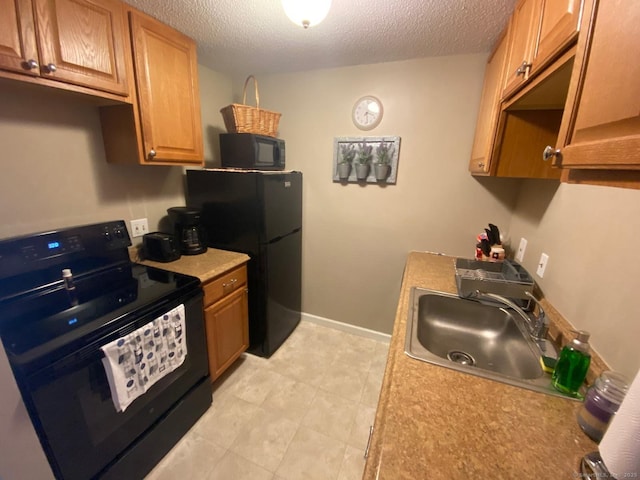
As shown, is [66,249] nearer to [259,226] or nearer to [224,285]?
[224,285]

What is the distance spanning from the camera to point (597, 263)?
3.02ft

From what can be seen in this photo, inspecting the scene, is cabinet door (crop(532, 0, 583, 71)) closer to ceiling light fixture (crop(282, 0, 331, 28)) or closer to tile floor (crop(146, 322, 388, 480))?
ceiling light fixture (crop(282, 0, 331, 28))

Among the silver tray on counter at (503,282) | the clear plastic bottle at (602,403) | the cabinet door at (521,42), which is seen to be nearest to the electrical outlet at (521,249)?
the silver tray on counter at (503,282)

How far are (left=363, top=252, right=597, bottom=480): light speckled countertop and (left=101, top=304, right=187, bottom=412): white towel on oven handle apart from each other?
1.03 meters

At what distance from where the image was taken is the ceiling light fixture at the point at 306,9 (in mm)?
1083

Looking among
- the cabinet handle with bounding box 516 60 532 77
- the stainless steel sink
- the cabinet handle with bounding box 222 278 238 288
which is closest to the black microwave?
the cabinet handle with bounding box 222 278 238 288

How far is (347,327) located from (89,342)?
2014 mm

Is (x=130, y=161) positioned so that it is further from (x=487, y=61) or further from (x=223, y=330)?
(x=487, y=61)

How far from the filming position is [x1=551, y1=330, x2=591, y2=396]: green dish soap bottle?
29.8 inches

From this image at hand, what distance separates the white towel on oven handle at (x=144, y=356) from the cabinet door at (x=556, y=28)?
1.77 metres

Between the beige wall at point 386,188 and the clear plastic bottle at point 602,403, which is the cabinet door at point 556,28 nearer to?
the clear plastic bottle at point 602,403

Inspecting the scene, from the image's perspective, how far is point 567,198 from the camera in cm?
120

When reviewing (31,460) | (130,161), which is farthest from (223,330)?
(130,161)

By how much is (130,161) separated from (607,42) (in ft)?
6.32
